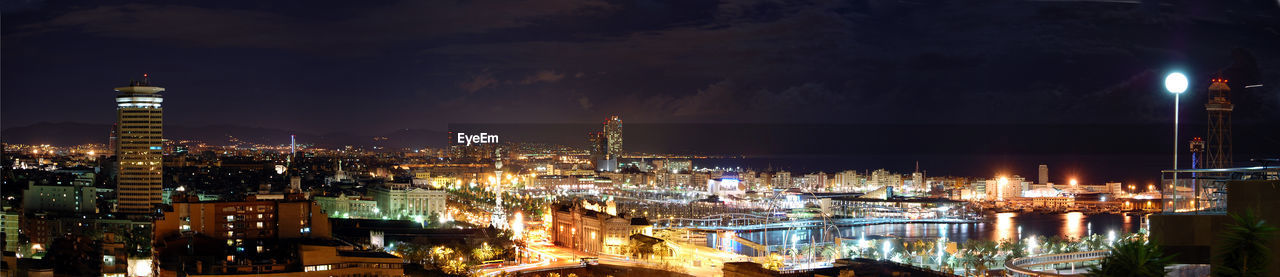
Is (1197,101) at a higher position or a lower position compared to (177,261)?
higher

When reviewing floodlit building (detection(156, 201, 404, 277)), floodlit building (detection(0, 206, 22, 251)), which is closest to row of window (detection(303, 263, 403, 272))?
floodlit building (detection(156, 201, 404, 277))

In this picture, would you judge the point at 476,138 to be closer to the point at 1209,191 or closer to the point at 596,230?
the point at 596,230

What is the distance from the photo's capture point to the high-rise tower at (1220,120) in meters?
8.95

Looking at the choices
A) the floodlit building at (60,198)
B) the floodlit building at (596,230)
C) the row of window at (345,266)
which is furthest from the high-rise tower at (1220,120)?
the floodlit building at (60,198)

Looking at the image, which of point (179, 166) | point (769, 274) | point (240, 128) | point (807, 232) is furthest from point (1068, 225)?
point (240, 128)

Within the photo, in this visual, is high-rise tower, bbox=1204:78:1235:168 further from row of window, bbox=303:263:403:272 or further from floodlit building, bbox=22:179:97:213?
floodlit building, bbox=22:179:97:213

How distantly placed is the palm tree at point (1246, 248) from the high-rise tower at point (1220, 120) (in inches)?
264

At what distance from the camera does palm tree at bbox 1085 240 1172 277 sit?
2.63 m

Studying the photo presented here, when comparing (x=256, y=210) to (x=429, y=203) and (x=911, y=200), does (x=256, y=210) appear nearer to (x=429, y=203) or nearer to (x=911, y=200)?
(x=429, y=203)

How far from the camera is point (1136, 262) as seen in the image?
8.67 feet

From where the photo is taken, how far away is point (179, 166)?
2966 centimetres

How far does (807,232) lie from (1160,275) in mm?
23594

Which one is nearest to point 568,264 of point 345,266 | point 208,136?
point 345,266

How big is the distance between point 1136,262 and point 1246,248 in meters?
0.25
